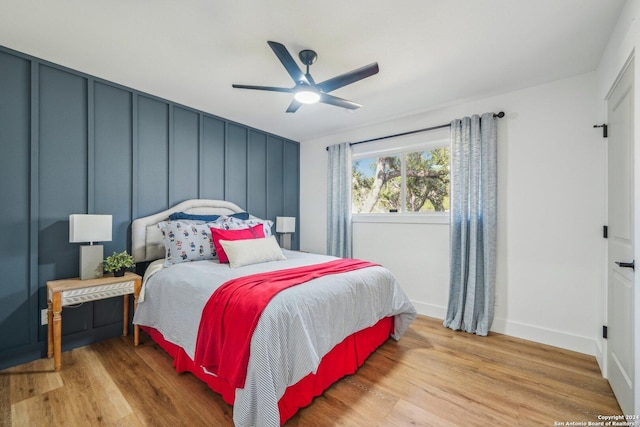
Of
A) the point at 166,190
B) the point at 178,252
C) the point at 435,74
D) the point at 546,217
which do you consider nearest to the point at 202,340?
the point at 178,252

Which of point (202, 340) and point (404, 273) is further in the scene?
point (404, 273)

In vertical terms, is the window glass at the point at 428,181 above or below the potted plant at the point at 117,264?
above

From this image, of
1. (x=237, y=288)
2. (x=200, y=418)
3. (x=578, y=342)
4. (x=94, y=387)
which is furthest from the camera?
(x=578, y=342)

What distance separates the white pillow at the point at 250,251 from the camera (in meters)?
2.54

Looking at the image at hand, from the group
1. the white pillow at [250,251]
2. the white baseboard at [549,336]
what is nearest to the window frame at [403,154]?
the white baseboard at [549,336]

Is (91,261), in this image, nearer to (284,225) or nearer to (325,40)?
(284,225)

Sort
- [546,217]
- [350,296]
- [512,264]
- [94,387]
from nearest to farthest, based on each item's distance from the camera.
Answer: [94,387]
[350,296]
[546,217]
[512,264]

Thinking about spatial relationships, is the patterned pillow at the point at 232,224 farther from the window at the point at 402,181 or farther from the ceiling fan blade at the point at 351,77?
the ceiling fan blade at the point at 351,77

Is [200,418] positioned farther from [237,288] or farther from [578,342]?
[578,342]

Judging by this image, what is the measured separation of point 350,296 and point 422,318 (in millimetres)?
1796

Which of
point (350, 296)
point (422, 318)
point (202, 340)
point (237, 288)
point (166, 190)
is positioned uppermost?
point (166, 190)

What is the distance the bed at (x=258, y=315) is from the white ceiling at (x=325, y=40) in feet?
4.95

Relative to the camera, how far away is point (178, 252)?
2676 millimetres

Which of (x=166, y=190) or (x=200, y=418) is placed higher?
(x=166, y=190)
